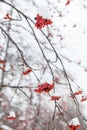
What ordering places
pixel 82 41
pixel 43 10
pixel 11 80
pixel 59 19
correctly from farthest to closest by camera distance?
pixel 59 19, pixel 82 41, pixel 11 80, pixel 43 10

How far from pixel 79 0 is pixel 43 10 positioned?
Answer: 1170 centimetres

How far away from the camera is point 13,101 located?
30.0 feet

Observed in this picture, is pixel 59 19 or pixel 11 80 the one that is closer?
pixel 11 80

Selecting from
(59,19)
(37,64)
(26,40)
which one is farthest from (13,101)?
(59,19)

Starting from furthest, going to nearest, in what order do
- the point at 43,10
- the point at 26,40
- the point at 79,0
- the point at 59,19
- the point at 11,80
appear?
the point at 79,0 → the point at 59,19 → the point at 26,40 → the point at 11,80 → the point at 43,10

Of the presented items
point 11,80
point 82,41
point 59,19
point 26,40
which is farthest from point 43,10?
point 59,19

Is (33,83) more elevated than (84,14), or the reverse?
(84,14)

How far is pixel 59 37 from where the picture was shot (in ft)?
40.2

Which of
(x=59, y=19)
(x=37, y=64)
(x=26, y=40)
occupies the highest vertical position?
(x=59, y=19)

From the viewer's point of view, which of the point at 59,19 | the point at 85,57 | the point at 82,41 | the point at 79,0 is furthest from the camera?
the point at 79,0

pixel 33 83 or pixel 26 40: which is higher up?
pixel 26 40

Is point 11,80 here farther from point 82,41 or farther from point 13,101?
point 82,41

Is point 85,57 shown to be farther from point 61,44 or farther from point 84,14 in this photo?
point 84,14

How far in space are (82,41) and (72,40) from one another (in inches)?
13.1
